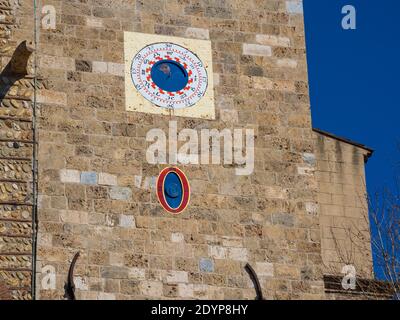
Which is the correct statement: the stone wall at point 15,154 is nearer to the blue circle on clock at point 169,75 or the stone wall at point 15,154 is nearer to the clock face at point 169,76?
the clock face at point 169,76

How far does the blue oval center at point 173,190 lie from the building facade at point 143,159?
0.56 feet

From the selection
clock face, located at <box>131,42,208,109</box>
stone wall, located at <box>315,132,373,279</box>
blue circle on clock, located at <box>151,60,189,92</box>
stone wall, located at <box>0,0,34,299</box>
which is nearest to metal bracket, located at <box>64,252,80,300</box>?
stone wall, located at <box>0,0,34,299</box>

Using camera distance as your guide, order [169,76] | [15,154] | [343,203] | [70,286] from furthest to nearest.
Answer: [343,203], [169,76], [15,154], [70,286]

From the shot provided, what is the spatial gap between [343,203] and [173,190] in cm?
413

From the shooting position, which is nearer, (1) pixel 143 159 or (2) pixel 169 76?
(1) pixel 143 159

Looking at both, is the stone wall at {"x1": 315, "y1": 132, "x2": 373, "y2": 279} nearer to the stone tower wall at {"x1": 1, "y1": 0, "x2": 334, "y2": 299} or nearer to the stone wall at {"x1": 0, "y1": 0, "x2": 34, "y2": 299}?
the stone tower wall at {"x1": 1, "y1": 0, "x2": 334, "y2": 299}

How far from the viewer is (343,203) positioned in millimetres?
24719

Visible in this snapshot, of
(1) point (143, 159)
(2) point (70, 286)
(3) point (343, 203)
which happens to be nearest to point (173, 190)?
(1) point (143, 159)

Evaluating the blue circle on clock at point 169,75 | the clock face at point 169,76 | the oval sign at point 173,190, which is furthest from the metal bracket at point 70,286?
the blue circle on clock at point 169,75

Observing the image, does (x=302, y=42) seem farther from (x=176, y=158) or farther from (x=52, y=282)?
(x=52, y=282)

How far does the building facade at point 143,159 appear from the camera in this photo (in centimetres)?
2091

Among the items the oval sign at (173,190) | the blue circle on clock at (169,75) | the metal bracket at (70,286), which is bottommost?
the metal bracket at (70,286)

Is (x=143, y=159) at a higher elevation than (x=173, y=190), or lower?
higher

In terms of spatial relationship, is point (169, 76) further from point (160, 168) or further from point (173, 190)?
point (173, 190)
